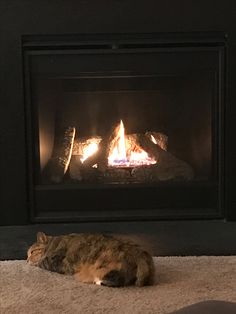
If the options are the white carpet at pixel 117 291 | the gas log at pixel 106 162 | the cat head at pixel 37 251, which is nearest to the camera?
the white carpet at pixel 117 291

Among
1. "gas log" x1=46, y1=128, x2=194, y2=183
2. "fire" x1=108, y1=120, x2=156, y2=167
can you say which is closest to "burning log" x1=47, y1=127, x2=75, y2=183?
"gas log" x1=46, y1=128, x2=194, y2=183

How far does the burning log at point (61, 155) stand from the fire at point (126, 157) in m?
0.17

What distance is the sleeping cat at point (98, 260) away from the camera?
1.71 m

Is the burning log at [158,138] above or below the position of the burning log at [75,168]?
above

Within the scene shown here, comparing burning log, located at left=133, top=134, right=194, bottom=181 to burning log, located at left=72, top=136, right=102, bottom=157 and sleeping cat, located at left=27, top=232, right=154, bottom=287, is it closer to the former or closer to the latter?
burning log, located at left=72, top=136, right=102, bottom=157

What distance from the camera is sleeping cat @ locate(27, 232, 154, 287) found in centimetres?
171

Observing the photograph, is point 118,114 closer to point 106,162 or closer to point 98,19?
point 106,162

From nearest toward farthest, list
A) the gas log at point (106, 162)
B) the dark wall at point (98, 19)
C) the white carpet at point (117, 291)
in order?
1. the white carpet at point (117, 291)
2. the dark wall at point (98, 19)
3. the gas log at point (106, 162)

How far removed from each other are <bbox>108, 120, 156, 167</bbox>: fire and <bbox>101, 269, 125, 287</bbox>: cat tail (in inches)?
31.0

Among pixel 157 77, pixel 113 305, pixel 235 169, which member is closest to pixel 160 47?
pixel 157 77

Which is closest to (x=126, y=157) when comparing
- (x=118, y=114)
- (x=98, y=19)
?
(x=118, y=114)

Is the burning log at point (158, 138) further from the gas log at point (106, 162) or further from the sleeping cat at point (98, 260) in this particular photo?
the sleeping cat at point (98, 260)

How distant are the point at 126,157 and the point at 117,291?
2.84 ft

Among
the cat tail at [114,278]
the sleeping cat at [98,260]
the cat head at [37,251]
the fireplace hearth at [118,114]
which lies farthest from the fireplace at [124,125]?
the cat tail at [114,278]
